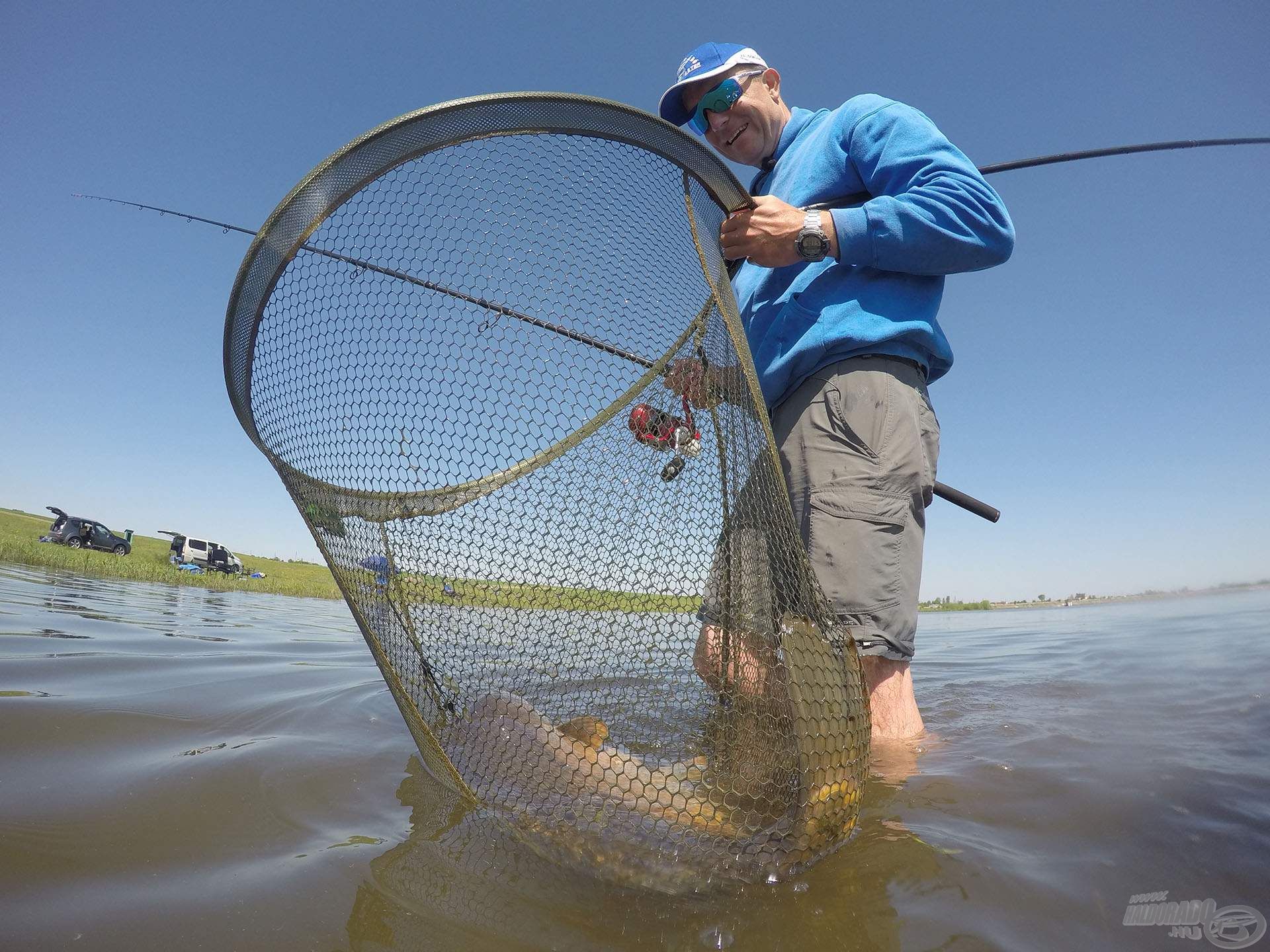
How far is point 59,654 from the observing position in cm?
314

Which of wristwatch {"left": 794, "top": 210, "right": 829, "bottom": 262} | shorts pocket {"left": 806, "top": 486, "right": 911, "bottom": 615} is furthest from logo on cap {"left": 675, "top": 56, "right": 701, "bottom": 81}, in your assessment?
shorts pocket {"left": 806, "top": 486, "right": 911, "bottom": 615}

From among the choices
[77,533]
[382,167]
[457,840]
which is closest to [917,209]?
[382,167]

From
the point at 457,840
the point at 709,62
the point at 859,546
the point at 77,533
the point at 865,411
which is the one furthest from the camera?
the point at 77,533

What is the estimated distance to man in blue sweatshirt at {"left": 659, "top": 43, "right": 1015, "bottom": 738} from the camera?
1980 millimetres

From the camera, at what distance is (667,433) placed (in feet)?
6.69

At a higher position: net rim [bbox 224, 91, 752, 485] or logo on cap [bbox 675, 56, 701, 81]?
logo on cap [bbox 675, 56, 701, 81]

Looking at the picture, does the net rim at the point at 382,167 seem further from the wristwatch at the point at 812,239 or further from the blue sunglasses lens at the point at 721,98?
the blue sunglasses lens at the point at 721,98

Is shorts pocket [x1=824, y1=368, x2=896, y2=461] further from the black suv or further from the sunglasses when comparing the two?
the black suv

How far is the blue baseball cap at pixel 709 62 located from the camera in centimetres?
246

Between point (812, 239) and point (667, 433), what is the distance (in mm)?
805

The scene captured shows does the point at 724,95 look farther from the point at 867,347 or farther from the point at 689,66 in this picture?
the point at 867,347

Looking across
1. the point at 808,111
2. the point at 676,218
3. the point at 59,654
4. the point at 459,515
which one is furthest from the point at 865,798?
the point at 59,654

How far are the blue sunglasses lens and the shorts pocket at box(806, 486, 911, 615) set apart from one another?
1730 millimetres

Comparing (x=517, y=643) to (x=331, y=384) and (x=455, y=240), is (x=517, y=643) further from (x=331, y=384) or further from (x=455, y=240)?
(x=455, y=240)
